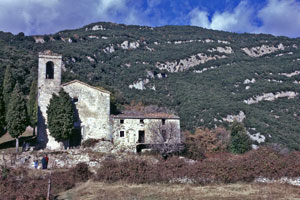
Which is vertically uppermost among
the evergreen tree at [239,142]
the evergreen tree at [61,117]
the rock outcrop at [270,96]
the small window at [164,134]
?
the rock outcrop at [270,96]

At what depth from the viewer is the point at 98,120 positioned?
113 feet

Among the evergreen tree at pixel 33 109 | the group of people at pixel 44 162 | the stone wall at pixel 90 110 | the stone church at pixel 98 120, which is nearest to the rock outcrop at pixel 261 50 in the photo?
the evergreen tree at pixel 33 109

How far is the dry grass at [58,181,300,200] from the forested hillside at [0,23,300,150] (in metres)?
31.6

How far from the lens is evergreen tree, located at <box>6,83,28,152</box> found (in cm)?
3142

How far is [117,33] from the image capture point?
120 m

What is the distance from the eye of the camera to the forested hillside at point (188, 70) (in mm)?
63906

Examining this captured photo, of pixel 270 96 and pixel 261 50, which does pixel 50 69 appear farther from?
pixel 261 50

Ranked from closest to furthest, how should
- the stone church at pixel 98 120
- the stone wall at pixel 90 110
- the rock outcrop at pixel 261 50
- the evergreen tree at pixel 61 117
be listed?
the evergreen tree at pixel 61 117
the stone church at pixel 98 120
the stone wall at pixel 90 110
the rock outcrop at pixel 261 50

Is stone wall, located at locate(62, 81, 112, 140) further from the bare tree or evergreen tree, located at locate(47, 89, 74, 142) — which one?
the bare tree

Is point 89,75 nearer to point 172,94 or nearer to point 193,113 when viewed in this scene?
point 172,94

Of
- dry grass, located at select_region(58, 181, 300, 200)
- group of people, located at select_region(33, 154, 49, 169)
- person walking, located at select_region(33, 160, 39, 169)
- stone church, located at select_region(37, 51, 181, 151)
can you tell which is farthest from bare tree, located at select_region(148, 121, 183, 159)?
person walking, located at select_region(33, 160, 39, 169)

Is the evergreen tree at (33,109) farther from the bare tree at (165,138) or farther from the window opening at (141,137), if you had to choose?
the bare tree at (165,138)

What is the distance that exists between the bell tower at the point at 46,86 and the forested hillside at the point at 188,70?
20.9 meters

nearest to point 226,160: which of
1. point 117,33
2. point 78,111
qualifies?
point 78,111
